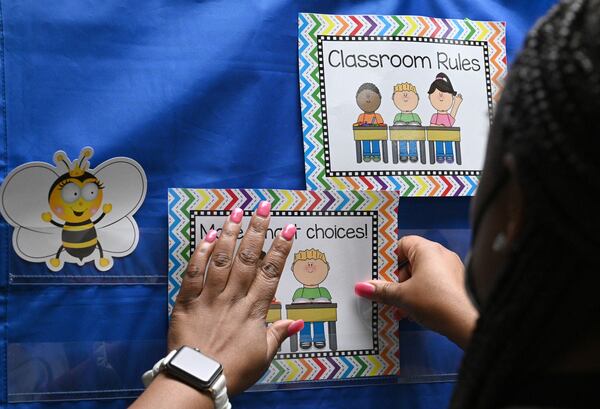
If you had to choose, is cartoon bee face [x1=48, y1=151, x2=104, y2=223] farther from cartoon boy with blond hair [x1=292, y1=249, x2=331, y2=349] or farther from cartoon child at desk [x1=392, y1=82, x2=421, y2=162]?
cartoon child at desk [x1=392, y1=82, x2=421, y2=162]

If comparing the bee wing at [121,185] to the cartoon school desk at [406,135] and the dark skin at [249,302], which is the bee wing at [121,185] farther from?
the cartoon school desk at [406,135]

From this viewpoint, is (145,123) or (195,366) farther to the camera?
(145,123)

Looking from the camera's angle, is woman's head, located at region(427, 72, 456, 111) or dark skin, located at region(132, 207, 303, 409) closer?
dark skin, located at region(132, 207, 303, 409)

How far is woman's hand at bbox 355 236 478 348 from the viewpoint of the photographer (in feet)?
3.34

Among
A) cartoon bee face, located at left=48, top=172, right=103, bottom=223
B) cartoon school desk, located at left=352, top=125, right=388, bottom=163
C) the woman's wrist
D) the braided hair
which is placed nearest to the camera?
the braided hair

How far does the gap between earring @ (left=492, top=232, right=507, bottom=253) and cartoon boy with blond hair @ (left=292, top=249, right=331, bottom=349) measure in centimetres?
52

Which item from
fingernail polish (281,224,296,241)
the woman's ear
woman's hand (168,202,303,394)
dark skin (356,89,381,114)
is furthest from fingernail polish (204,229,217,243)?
the woman's ear

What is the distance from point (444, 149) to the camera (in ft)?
3.69

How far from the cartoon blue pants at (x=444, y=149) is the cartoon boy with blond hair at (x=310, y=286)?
0.85ft

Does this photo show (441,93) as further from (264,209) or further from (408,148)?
(264,209)

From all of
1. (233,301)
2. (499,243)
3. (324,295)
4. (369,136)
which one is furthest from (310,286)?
(499,243)

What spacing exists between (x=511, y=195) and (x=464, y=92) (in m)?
0.65

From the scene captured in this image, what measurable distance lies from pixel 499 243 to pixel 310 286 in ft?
1.76

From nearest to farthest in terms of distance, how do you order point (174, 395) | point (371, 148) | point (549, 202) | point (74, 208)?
point (549, 202), point (174, 395), point (74, 208), point (371, 148)
